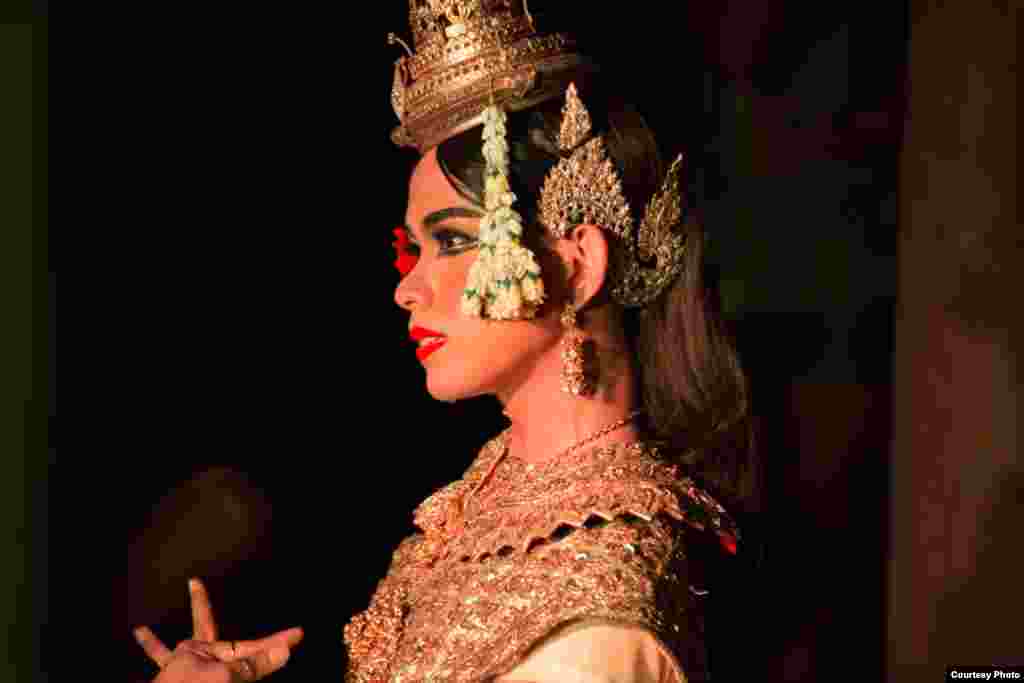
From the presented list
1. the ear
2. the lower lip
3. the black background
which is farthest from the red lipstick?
the black background

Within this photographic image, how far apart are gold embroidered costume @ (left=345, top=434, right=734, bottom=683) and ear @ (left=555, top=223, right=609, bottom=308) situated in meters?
0.26

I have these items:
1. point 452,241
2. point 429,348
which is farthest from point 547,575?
point 452,241

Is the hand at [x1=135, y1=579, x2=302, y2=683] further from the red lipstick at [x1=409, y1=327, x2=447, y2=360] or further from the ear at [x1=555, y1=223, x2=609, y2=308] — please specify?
the ear at [x1=555, y1=223, x2=609, y2=308]

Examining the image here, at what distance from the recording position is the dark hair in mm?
1882

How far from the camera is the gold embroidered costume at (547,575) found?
5.38ft

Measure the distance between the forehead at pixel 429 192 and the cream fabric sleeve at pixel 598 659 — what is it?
2.29 ft

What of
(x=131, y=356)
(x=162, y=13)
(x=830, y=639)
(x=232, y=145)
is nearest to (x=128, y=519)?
(x=131, y=356)

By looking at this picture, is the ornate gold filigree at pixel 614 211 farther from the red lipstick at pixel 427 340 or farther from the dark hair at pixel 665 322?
the red lipstick at pixel 427 340

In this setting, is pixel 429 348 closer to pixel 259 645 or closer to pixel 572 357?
pixel 572 357

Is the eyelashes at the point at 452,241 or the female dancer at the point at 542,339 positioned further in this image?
the eyelashes at the point at 452,241

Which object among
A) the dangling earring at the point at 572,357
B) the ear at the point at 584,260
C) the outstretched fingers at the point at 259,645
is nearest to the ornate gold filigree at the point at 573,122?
the ear at the point at 584,260

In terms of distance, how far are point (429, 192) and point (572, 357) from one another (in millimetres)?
360

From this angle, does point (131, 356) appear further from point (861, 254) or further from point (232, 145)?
point (861, 254)

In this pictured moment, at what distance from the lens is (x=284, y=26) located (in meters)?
2.53
